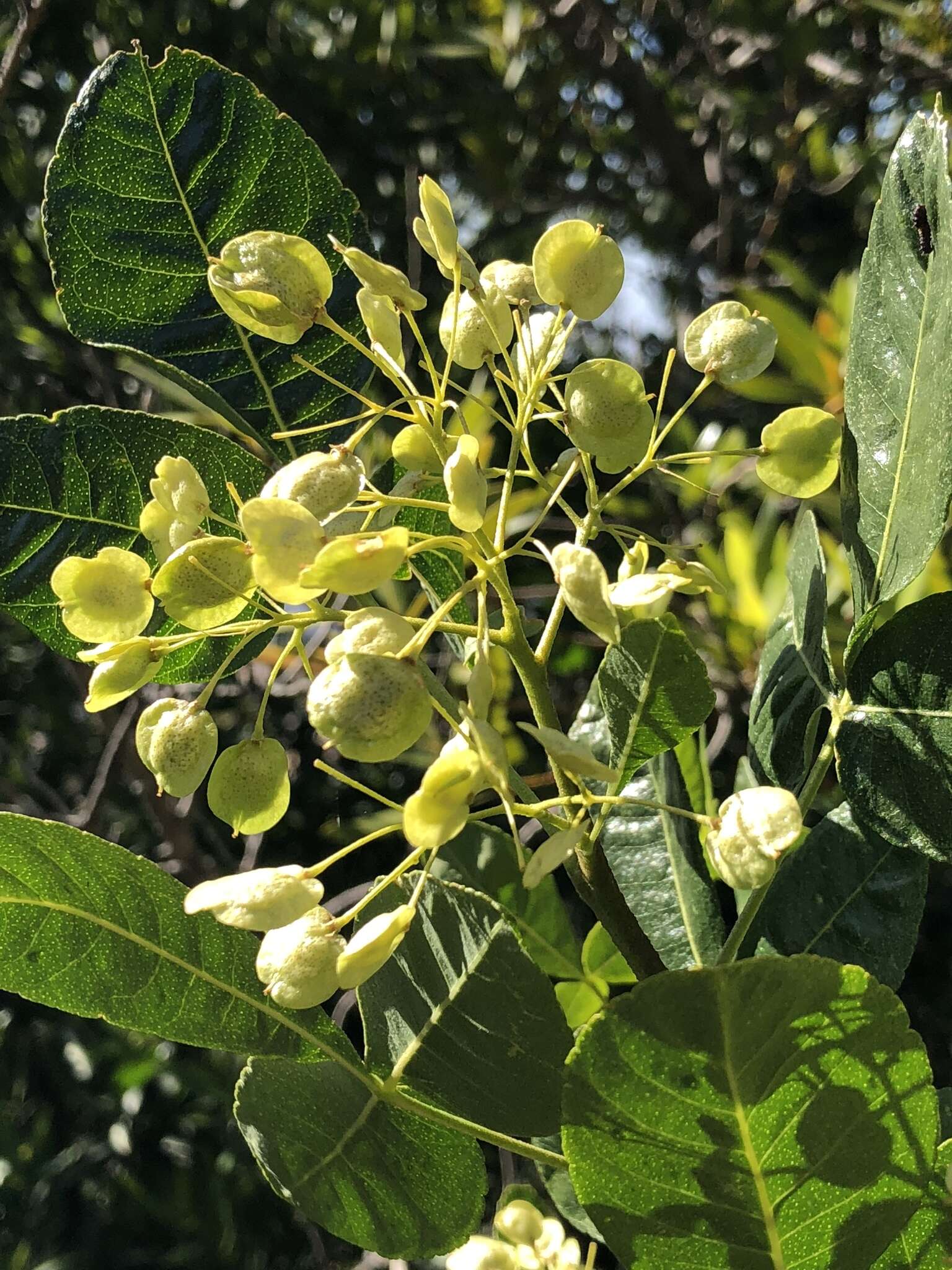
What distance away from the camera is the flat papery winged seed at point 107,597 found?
0.49 meters

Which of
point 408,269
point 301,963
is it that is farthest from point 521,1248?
point 408,269

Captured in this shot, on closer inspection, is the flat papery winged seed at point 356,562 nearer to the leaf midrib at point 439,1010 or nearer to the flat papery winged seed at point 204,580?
the flat papery winged seed at point 204,580

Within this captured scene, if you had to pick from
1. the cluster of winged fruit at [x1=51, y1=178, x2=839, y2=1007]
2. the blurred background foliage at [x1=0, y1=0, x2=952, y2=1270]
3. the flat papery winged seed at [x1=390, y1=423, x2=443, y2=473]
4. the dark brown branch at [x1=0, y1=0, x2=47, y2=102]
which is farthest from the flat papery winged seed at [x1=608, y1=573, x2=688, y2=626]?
the dark brown branch at [x1=0, y1=0, x2=47, y2=102]

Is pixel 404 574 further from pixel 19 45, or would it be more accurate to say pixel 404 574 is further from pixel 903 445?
pixel 19 45

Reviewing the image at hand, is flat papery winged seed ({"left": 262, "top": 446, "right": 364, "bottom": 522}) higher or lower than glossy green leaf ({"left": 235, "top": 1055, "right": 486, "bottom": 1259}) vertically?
higher

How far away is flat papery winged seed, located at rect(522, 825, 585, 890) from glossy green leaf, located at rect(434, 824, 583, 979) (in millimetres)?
355

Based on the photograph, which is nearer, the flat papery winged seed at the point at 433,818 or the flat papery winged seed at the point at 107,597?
the flat papery winged seed at the point at 433,818

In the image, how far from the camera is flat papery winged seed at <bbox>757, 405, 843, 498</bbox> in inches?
21.9

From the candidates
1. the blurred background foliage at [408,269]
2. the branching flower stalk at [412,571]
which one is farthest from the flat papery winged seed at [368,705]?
the blurred background foliage at [408,269]

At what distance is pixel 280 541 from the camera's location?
1.35 ft

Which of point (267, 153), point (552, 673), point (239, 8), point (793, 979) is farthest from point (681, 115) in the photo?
point (793, 979)

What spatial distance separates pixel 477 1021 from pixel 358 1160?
103 millimetres

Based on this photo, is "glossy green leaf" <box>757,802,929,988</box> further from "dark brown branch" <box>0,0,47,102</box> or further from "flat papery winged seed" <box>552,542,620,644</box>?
"dark brown branch" <box>0,0,47,102</box>

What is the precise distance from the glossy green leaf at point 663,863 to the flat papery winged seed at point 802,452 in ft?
0.78
